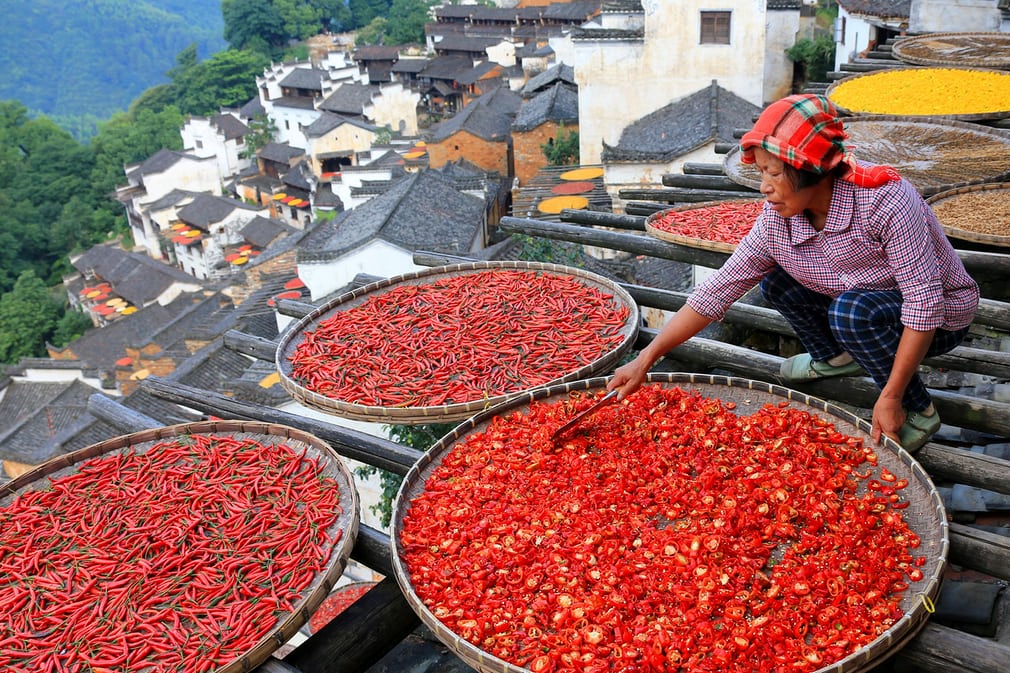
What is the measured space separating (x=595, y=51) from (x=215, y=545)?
1759 centimetres

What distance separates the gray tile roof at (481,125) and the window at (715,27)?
32.2 feet

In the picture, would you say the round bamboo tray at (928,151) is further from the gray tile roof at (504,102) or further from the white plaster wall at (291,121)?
the white plaster wall at (291,121)

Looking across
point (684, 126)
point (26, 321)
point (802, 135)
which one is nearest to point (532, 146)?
point (684, 126)

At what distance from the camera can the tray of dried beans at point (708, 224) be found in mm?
4285

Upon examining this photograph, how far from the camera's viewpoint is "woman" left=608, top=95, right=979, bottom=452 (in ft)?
7.52

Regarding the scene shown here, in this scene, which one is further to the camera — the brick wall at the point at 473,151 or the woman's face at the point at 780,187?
the brick wall at the point at 473,151

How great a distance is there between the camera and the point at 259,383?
13.6 m

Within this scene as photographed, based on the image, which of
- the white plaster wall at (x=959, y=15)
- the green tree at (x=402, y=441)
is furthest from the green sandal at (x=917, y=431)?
the white plaster wall at (x=959, y=15)

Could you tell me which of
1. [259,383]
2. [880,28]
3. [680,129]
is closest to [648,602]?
[259,383]

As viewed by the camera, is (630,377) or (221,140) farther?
(221,140)

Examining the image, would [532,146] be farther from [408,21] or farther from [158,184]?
[408,21]

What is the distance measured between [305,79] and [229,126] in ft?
17.9

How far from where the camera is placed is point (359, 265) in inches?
679

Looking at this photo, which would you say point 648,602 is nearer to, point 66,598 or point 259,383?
point 66,598
